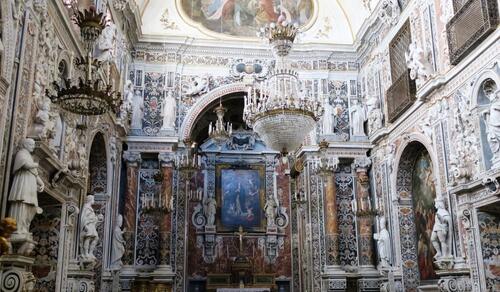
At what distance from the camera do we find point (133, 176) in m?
15.1

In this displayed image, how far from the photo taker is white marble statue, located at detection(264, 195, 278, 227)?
1938 cm

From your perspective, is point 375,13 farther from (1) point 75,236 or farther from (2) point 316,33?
(1) point 75,236

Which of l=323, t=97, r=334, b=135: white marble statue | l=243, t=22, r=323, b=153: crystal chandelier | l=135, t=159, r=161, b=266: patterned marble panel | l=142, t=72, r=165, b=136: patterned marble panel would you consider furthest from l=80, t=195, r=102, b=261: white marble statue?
l=323, t=97, r=334, b=135: white marble statue

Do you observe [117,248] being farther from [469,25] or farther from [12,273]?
[469,25]

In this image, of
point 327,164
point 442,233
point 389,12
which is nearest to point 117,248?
point 327,164

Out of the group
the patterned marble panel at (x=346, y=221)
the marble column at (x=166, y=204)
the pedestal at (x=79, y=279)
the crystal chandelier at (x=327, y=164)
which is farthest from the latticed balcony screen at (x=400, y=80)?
the pedestal at (x=79, y=279)

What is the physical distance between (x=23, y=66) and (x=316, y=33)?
11323 mm

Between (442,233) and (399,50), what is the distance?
5.35 meters

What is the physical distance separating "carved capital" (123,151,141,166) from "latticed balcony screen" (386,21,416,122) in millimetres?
7124

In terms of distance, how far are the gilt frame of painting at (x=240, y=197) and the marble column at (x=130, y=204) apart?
16.5 ft

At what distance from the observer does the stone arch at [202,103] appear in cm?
1596

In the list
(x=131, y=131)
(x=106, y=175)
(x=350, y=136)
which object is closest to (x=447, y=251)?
(x=350, y=136)

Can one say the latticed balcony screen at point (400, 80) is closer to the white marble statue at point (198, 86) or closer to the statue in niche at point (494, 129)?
the statue in niche at point (494, 129)

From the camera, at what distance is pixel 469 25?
991 cm
